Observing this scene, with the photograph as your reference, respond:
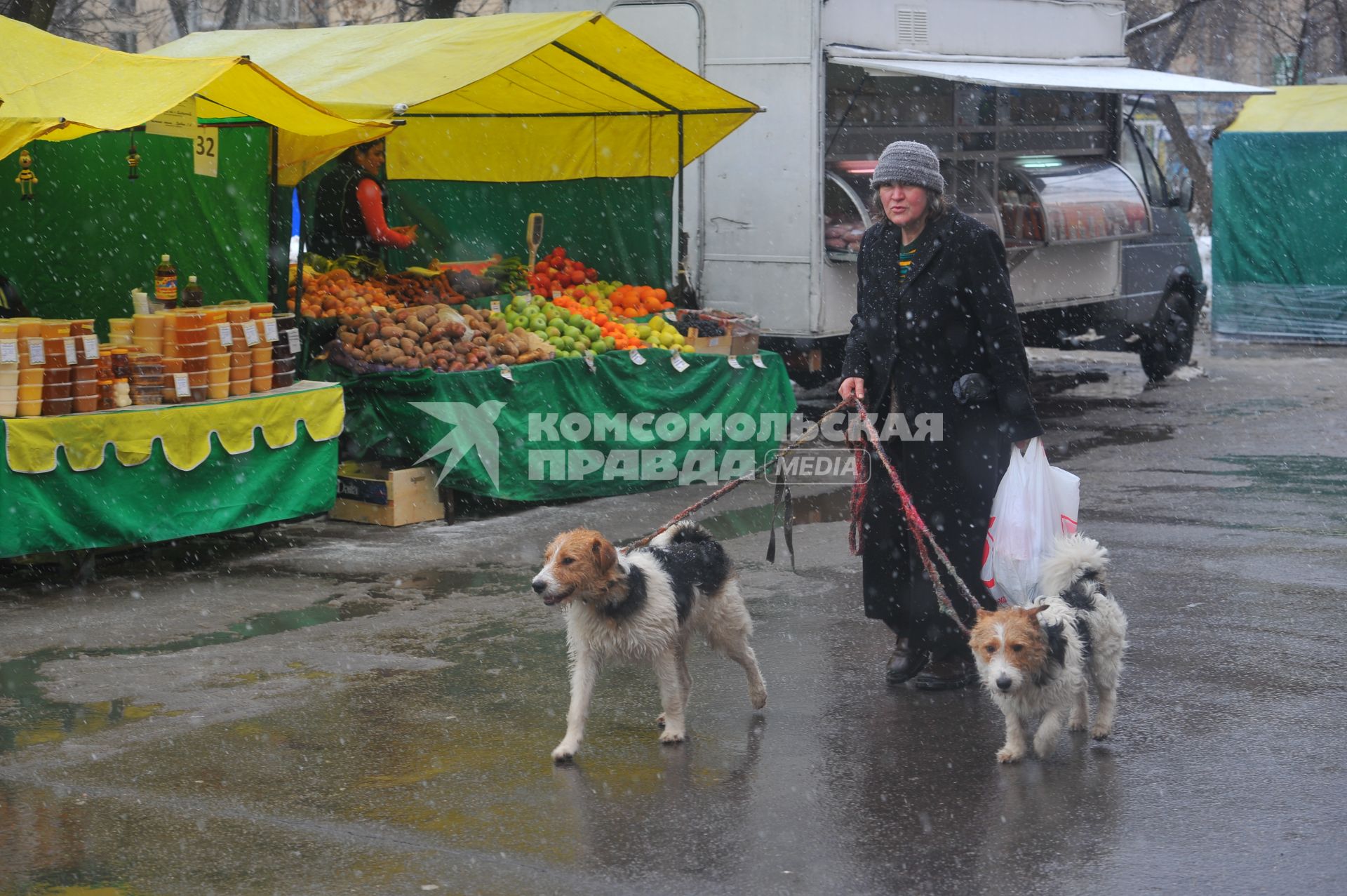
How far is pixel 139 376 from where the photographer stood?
820 centimetres

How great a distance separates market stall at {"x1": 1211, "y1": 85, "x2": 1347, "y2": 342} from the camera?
738 inches

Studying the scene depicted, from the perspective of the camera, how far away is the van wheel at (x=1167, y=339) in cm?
1602

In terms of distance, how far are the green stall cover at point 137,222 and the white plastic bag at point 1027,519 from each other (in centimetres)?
547

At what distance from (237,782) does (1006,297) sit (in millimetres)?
3288

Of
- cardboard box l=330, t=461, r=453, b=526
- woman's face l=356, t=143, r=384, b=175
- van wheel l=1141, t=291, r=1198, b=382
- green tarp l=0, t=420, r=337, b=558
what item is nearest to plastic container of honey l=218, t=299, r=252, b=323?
green tarp l=0, t=420, r=337, b=558

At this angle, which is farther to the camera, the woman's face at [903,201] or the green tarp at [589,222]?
the green tarp at [589,222]

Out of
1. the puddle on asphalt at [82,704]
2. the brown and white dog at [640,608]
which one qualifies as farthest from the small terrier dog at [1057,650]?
the puddle on asphalt at [82,704]

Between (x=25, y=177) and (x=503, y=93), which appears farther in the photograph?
(x=503, y=93)

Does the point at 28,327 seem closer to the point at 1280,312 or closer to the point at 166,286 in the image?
the point at 166,286

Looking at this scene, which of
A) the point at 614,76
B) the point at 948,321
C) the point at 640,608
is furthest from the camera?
the point at 614,76

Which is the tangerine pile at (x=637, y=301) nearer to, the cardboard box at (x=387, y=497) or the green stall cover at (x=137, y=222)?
the cardboard box at (x=387, y=497)

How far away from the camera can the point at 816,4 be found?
1138 centimetres

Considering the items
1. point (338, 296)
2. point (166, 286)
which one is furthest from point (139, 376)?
point (338, 296)

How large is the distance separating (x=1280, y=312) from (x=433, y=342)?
43.7 ft
